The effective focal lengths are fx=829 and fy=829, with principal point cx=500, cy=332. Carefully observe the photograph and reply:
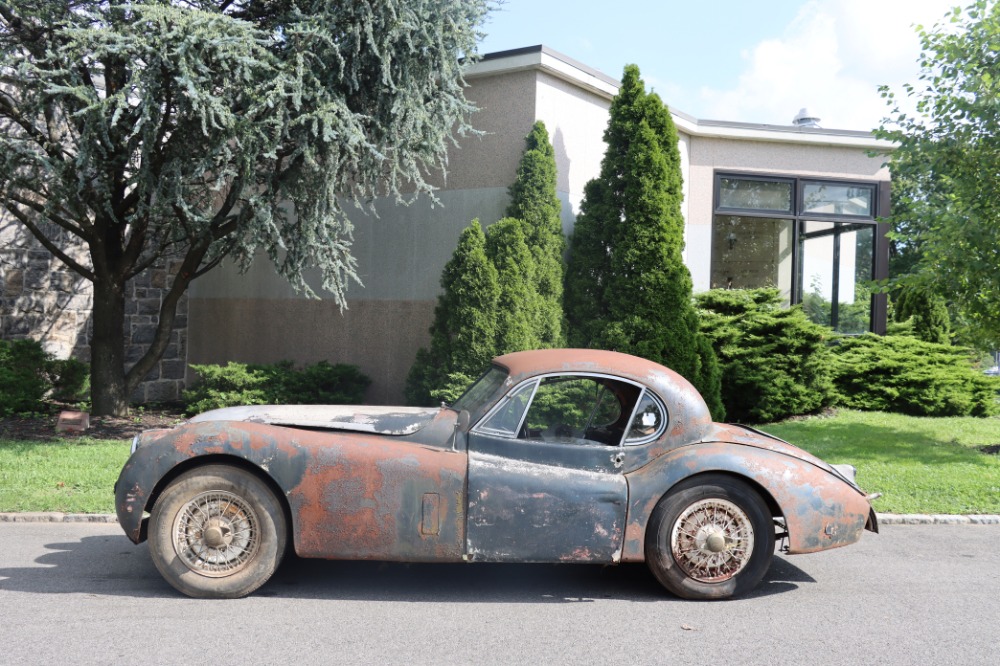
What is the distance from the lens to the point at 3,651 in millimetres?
3914

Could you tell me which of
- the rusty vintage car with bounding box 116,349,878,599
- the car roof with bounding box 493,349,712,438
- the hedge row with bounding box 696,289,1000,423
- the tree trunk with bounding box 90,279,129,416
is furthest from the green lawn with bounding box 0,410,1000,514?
the car roof with bounding box 493,349,712,438

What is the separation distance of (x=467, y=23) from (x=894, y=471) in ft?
23.3

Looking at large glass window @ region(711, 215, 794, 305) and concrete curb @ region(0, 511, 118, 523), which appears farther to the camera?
large glass window @ region(711, 215, 794, 305)

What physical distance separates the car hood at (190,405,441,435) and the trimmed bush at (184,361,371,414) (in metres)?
5.55

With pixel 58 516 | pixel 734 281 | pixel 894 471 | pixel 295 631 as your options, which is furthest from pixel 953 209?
pixel 58 516

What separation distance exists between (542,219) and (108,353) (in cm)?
600

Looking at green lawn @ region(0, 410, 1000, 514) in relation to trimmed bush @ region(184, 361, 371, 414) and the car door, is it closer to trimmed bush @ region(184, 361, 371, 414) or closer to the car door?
trimmed bush @ region(184, 361, 371, 414)

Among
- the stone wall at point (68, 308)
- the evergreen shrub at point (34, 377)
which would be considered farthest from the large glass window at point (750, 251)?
the evergreen shrub at point (34, 377)

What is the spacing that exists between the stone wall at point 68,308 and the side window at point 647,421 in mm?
10305

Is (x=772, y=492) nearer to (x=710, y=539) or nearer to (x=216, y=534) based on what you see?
(x=710, y=539)

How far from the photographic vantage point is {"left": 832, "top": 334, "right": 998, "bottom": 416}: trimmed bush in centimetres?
1401

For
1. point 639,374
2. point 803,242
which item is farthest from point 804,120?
point 639,374

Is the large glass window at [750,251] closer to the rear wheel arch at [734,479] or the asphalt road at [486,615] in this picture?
the asphalt road at [486,615]

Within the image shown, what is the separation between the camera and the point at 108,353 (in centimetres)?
1093
